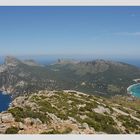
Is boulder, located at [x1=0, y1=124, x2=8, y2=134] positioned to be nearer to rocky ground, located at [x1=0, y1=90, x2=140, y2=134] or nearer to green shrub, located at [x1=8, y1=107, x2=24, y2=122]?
rocky ground, located at [x1=0, y1=90, x2=140, y2=134]

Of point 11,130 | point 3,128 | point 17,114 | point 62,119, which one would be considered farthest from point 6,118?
point 62,119

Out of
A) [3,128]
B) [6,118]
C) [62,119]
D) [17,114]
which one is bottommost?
[62,119]

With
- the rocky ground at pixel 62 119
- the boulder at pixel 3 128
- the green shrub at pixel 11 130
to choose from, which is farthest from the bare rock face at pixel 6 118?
the green shrub at pixel 11 130

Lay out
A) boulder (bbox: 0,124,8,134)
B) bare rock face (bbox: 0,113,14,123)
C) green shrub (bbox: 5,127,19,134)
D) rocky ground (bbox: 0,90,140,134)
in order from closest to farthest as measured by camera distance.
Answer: green shrub (bbox: 5,127,19,134) → boulder (bbox: 0,124,8,134) → rocky ground (bbox: 0,90,140,134) → bare rock face (bbox: 0,113,14,123)

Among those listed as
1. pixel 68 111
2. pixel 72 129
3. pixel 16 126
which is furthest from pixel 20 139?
pixel 68 111

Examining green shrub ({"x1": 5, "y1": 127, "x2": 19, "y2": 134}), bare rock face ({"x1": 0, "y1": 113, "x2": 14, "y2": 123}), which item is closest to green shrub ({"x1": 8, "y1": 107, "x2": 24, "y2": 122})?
bare rock face ({"x1": 0, "y1": 113, "x2": 14, "y2": 123})

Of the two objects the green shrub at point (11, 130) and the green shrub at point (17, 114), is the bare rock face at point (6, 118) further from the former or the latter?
the green shrub at point (11, 130)

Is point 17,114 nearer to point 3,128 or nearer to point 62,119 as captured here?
point 3,128
